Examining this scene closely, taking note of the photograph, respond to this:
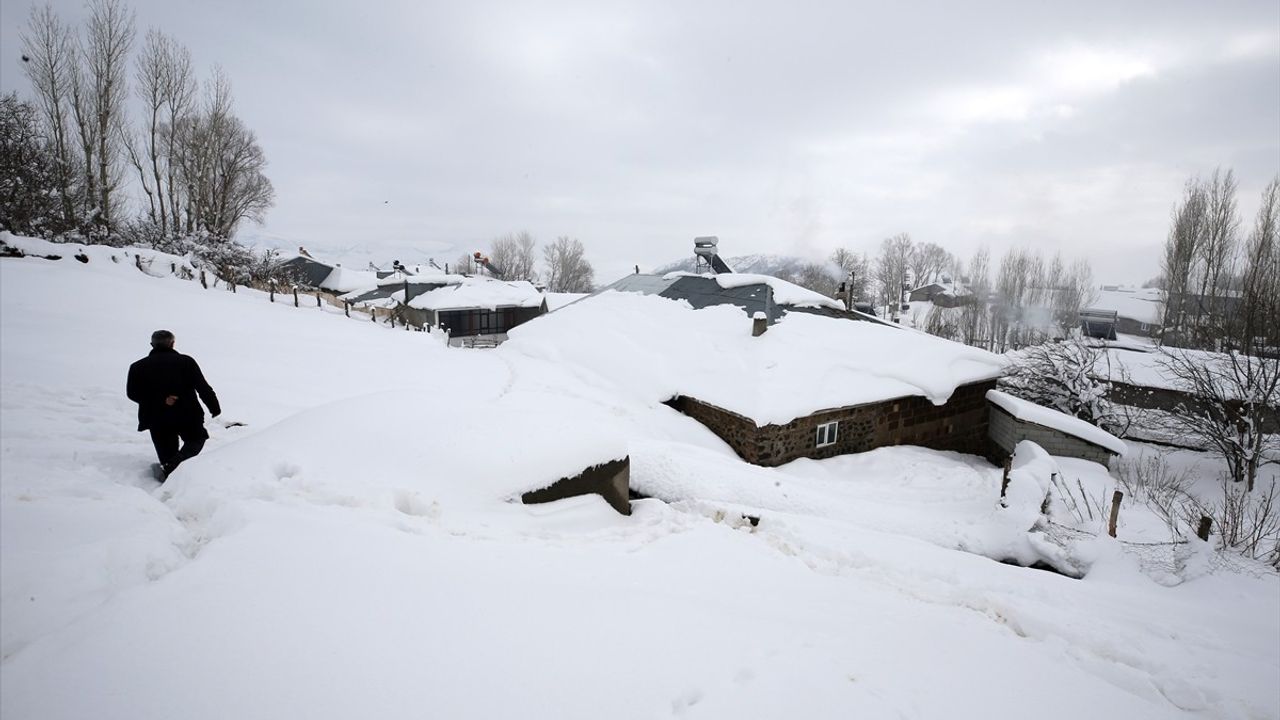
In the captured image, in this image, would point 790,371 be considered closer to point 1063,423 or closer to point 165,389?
point 1063,423

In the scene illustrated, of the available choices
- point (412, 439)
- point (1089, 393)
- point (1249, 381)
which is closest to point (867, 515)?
point (412, 439)

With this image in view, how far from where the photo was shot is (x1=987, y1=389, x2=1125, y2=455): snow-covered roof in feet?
42.0

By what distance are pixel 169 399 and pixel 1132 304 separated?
71.3 meters

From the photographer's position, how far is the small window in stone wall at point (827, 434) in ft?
41.4

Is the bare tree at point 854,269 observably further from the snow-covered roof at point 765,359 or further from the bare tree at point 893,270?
the snow-covered roof at point 765,359

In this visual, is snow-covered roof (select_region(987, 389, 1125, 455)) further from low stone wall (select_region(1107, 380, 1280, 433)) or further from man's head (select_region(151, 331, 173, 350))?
man's head (select_region(151, 331, 173, 350))

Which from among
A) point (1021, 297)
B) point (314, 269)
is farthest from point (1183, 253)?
point (314, 269)

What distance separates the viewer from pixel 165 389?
16.0 ft

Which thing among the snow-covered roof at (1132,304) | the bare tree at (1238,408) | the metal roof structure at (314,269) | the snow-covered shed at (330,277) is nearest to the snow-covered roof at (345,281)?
the snow-covered shed at (330,277)

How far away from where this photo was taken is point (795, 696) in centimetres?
281

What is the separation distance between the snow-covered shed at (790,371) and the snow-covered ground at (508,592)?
15.5 feet

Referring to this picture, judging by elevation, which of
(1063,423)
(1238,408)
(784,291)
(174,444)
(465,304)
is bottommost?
(1238,408)

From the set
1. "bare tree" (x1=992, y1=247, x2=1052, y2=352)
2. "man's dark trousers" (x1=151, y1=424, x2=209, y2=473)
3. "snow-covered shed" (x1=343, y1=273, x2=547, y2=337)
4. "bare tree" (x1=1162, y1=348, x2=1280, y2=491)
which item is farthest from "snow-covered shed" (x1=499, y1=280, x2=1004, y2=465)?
"bare tree" (x1=992, y1=247, x2=1052, y2=352)

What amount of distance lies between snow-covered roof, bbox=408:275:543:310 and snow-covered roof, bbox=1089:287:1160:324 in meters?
54.7
